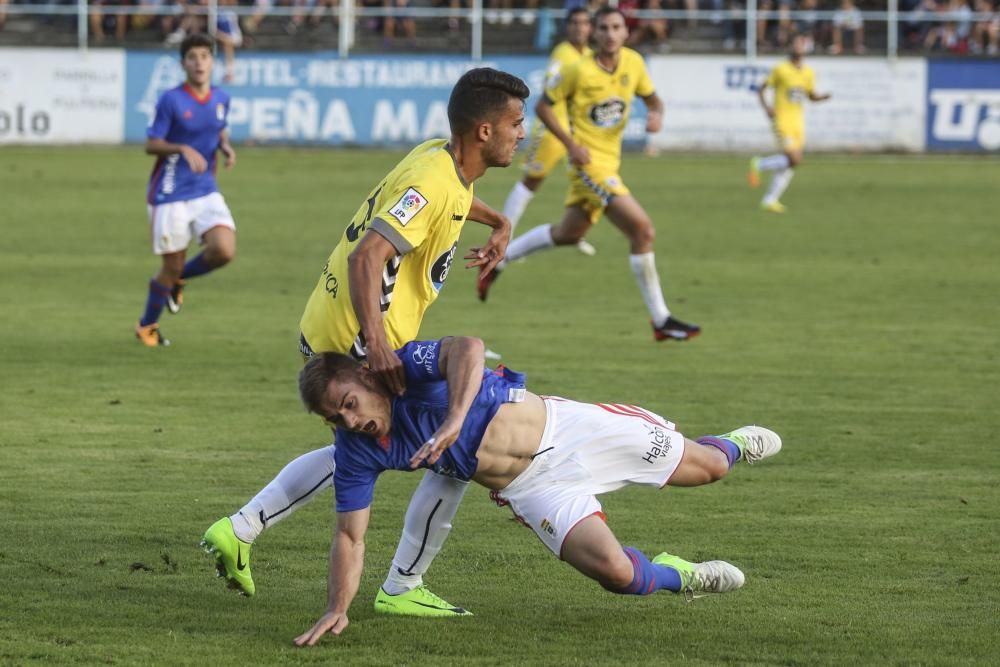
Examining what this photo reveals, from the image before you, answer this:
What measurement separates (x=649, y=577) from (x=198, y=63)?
795cm

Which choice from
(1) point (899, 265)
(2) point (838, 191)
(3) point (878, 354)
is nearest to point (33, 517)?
(3) point (878, 354)

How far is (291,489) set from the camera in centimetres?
618

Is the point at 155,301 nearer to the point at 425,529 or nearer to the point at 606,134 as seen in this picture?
the point at 606,134

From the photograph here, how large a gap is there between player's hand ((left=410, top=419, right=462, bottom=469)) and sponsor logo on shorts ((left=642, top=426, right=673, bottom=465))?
0.93 metres

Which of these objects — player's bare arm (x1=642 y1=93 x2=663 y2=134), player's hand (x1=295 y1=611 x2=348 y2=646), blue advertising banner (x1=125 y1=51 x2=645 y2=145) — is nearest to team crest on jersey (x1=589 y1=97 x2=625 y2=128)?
player's bare arm (x1=642 y1=93 x2=663 y2=134)

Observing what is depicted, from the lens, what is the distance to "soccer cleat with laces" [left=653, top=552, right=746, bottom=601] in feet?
19.0

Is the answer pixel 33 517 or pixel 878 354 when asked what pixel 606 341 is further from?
pixel 33 517

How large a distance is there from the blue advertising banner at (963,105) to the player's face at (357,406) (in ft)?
92.0

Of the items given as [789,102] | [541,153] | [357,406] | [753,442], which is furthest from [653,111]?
[789,102]

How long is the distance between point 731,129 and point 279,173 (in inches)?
385

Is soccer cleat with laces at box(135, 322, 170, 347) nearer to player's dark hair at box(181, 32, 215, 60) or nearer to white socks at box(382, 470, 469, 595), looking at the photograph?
player's dark hair at box(181, 32, 215, 60)

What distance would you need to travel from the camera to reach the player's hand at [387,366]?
5387 mm

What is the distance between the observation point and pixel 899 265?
1745cm

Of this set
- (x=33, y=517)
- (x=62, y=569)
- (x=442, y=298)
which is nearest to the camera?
(x=62, y=569)
